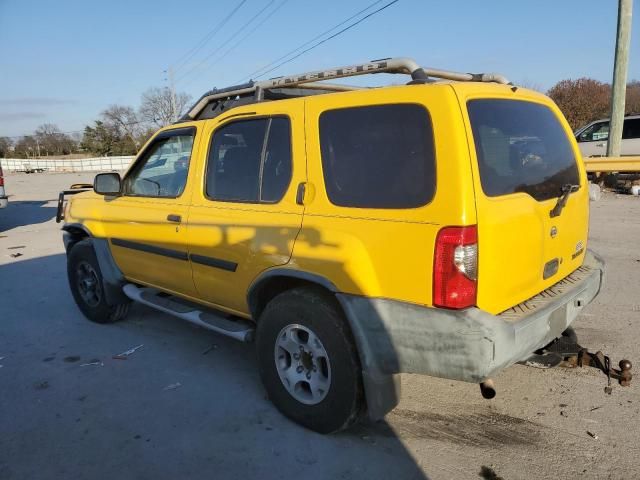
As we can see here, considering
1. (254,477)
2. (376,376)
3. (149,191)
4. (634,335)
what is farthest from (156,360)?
(634,335)

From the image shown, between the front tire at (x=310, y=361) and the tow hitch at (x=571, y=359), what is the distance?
1.08 m

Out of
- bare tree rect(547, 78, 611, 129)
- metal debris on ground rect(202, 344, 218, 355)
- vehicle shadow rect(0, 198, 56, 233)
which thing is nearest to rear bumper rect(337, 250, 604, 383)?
metal debris on ground rect(202, 344, 218, 355)

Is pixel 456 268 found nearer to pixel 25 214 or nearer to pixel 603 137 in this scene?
pixel 25 214

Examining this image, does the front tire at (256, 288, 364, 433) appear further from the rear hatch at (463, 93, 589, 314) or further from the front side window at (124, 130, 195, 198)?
A: the front side window at (124, 130, 195, 198)

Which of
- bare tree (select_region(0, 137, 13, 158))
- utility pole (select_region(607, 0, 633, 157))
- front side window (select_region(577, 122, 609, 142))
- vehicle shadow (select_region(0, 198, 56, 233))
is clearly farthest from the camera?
bare tree (select_region(0, 137, 13, 158))

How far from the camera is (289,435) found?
2.99 metres

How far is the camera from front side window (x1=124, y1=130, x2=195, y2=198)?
12.6 ft

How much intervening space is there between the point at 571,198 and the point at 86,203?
14.1 ft

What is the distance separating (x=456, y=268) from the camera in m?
2.29

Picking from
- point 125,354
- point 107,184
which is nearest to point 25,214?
point 107,184

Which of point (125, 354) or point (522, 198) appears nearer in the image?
point (522, 198)

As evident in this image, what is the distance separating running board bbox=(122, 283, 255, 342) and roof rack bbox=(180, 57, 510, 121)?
155cm

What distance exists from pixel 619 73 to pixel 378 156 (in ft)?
45.7

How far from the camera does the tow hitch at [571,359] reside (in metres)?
2.91
